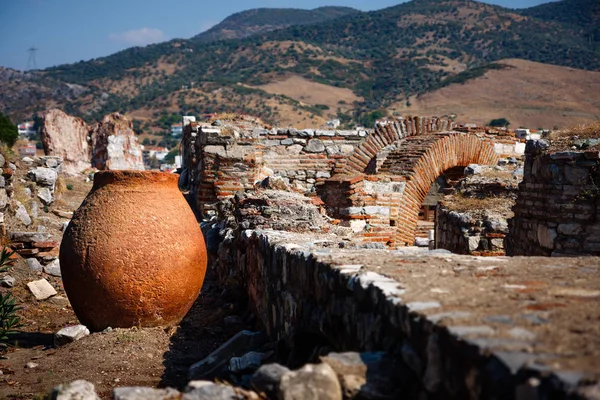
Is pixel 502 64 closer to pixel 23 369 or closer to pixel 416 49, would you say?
pixel 416 49

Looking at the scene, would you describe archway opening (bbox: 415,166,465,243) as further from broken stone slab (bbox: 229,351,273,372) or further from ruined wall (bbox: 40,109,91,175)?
ruined wall (bbox: 40,109,91,175)

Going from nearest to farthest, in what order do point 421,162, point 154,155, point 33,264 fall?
point 33,264 < point 421,162 < point 154,155

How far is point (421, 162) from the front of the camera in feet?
29.1

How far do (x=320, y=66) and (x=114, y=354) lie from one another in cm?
6692

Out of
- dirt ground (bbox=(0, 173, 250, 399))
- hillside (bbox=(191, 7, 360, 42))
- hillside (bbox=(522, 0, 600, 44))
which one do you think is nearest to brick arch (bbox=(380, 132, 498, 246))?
A: dirt ground (bbox=(0, 173, 250, 399))

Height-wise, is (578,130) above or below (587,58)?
below

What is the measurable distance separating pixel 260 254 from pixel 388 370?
2.50m

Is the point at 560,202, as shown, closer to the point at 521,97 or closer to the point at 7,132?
the point at 7,132

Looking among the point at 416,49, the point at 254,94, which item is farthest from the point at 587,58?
the point at 254,94

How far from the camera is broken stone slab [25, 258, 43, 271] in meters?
7.12

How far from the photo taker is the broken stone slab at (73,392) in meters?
2.09

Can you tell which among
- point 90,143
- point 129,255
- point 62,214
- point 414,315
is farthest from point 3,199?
point 90,143

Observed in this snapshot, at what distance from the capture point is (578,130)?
223 inches

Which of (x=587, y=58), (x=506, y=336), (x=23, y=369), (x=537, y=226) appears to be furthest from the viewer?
(x=587, y=58)
